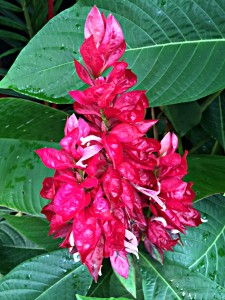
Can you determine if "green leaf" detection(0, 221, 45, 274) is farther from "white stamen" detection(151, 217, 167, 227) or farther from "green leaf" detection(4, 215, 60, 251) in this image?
"white stamen" detection(151, 217, 167, 227)

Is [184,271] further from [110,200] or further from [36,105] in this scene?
[36,105]

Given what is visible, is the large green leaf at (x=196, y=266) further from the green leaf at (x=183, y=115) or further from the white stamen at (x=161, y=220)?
the green leaf at (x=183, y=115)

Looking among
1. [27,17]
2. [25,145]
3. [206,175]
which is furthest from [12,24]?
[206,175]

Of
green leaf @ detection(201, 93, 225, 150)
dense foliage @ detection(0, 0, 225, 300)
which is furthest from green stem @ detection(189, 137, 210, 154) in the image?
dense foliage @ detection(0, 0, 225, 300)

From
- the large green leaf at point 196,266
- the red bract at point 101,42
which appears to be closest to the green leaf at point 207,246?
the large green leaf at point 196,266

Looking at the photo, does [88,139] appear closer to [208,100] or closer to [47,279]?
[47,279]
